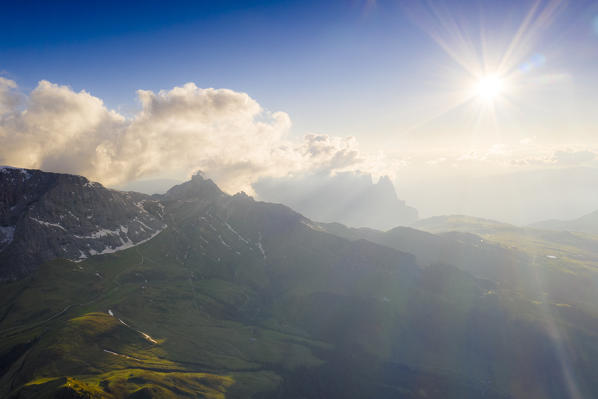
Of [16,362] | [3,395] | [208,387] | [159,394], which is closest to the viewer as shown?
[3,395]

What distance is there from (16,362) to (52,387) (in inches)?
2736

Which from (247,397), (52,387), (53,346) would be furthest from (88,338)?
(247,397)

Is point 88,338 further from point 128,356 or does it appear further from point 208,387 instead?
point 208,387

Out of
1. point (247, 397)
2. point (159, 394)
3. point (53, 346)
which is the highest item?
point (53, 346)

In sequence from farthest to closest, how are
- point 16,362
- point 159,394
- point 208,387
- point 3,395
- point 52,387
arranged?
point 208,387 → point 16,362 → point 159,394 → point 3,395 → point 52,387

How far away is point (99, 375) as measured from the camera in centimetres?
16638

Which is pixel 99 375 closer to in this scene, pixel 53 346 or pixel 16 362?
pixel 53 346

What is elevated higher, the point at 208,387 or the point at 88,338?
the point at 88,338

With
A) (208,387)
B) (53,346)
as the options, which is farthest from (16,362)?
(208,387)

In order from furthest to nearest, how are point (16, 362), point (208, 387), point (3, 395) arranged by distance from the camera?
1. point (208, 387)
2. point (16, 362)
3. point (3, 395)

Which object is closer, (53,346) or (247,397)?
(53,346)

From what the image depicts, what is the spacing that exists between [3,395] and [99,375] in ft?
126

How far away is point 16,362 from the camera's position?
175625 mm

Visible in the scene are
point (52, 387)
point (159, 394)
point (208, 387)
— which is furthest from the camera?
point (208, 387)
